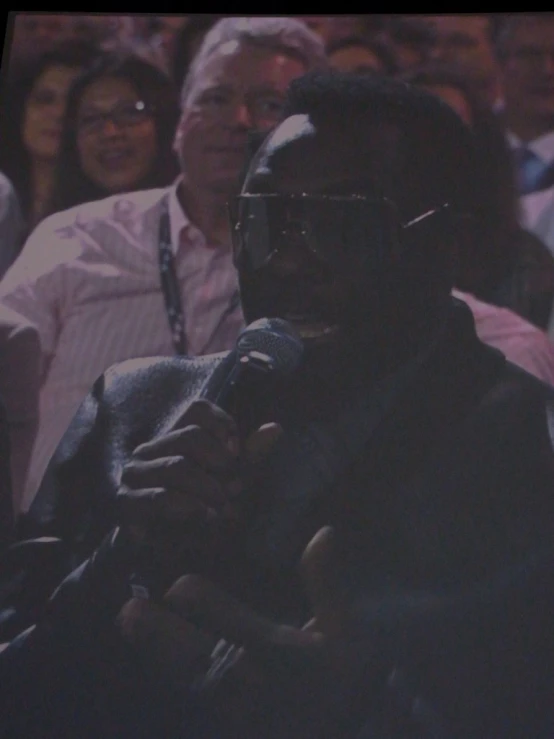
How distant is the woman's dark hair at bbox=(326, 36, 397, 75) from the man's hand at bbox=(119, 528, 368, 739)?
118 centimetres

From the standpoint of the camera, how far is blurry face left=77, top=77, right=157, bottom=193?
315 centimetres

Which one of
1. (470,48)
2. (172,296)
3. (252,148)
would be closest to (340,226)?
(252,148)

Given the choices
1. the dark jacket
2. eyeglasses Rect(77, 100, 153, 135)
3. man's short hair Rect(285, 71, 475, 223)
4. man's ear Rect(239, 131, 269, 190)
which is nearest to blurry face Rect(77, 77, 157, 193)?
eyeglasses Rect(77, 100, 153, 135)

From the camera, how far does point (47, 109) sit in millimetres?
3248

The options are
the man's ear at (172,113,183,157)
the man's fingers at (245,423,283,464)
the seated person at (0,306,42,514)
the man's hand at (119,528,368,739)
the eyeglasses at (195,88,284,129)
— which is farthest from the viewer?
the man's ear at (172,113,183,157)

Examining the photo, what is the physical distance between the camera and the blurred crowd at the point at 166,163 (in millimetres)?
2951

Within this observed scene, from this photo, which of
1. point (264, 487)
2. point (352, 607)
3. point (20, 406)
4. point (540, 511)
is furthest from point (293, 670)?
point (20, 406)

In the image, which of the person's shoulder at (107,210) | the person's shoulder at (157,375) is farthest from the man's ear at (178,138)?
the person's shoulder at (157,375)

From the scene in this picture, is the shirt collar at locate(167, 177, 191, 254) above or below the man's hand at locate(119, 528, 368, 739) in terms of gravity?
above

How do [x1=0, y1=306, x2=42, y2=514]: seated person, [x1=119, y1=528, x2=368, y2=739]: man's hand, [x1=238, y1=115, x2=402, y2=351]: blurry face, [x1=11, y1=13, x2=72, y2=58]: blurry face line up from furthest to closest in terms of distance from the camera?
[x1=11, y1=13, x2=72, y2=58]: blurry face → [x1=0, y1=306, x2=42, y2=514]: seated person → [x1=238, y1=115, x2=402, y2=351]: blurry face → [x1=119, y1=528, x2=368, y2=739]: man's hand

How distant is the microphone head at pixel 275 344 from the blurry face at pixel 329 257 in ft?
0.28

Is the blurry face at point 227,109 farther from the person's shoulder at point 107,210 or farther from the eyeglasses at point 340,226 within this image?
the eyeglasses at point 340,226

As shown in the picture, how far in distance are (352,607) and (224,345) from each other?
64cm

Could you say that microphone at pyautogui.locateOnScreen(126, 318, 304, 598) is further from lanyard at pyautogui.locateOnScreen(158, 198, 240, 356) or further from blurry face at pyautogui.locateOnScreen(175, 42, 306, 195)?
blurry face at pyautogui.locateOnScreen(175, 42, 306, 195)
